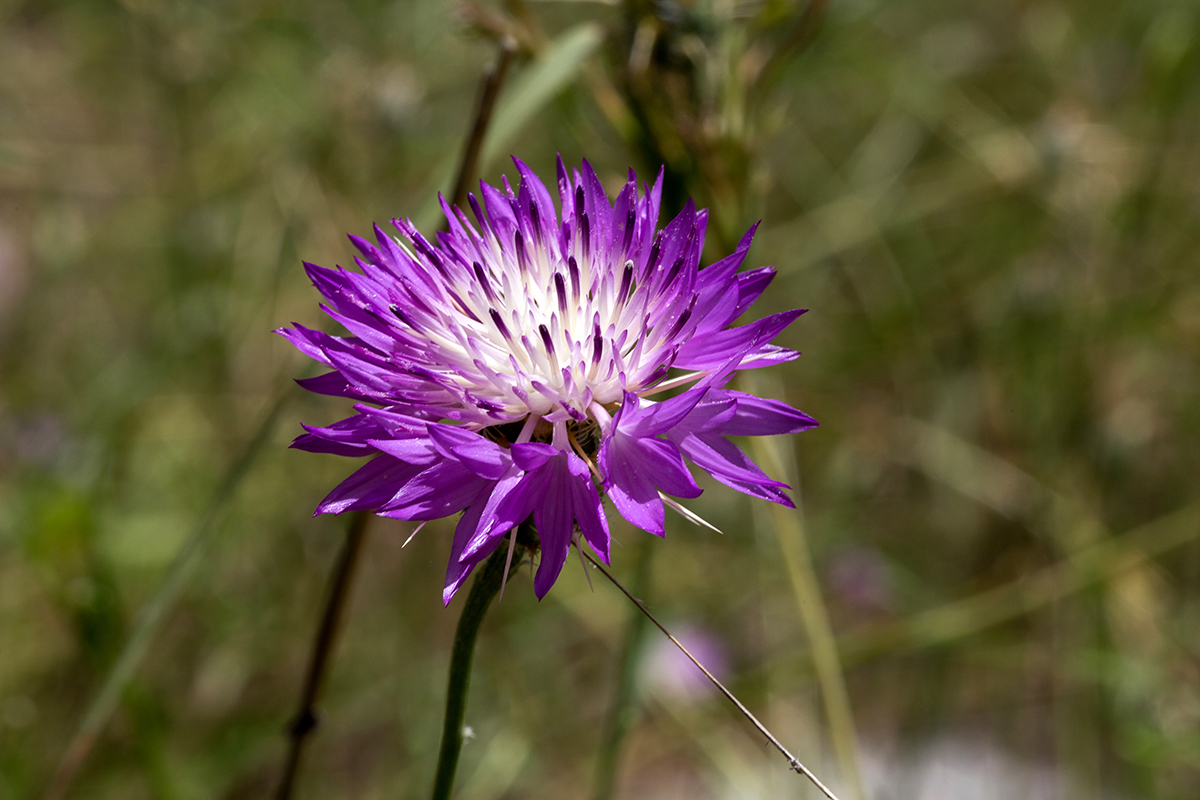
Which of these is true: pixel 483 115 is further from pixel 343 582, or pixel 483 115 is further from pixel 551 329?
pixel 343 582

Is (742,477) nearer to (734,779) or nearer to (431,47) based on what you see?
(734,779)

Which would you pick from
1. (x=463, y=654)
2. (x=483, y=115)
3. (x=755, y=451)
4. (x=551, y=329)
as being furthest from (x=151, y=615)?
(x=755, y=451)

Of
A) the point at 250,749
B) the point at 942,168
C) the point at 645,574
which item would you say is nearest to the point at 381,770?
the point at 250,749

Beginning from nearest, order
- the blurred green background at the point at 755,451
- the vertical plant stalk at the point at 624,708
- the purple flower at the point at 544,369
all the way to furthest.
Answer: the purple flower at the point at 544,369 → the vertical plant stalk at the point at 624,708 → the blurred green background at the point at 755,451

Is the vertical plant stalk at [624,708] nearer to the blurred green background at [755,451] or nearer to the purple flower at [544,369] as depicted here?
the blurred green background at [755,451]

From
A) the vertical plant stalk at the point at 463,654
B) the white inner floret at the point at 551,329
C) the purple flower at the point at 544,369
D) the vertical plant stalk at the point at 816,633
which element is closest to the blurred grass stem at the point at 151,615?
the purple flower at the point at 544,369

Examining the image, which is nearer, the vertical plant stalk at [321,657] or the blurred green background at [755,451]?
the vertical plant stalk at [321,657]
